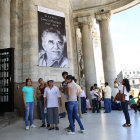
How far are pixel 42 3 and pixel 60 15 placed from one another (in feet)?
4.51

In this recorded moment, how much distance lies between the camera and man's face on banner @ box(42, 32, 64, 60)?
9.11 meters

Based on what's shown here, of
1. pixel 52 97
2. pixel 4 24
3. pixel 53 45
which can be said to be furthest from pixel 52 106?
pixel 4 24

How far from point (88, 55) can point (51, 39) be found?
6.43 m

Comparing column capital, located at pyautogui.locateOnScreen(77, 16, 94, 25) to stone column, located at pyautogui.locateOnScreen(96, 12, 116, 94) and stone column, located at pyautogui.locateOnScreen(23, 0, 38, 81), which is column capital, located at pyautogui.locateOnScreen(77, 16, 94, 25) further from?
stone column, located at pyautogui.locateOnScreen(23, 0, 38, 81)

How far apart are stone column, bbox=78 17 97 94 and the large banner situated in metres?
5.36

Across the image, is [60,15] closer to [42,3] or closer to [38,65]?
[42,3]

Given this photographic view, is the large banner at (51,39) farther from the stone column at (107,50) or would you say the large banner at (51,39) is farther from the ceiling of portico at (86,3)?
the ceiling of portico at (86,3)

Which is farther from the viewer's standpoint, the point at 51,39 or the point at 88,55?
the point at 88,55

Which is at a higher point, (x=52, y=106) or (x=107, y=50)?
(x=107, y=50)

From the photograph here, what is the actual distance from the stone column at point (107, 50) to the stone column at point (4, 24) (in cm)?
905

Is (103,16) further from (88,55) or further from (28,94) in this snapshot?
(28,94)

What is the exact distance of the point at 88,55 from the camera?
49.2 feet

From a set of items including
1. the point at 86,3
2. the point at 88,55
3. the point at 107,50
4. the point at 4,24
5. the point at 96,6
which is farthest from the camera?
the point at 86,3

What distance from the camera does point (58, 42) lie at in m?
9.62
